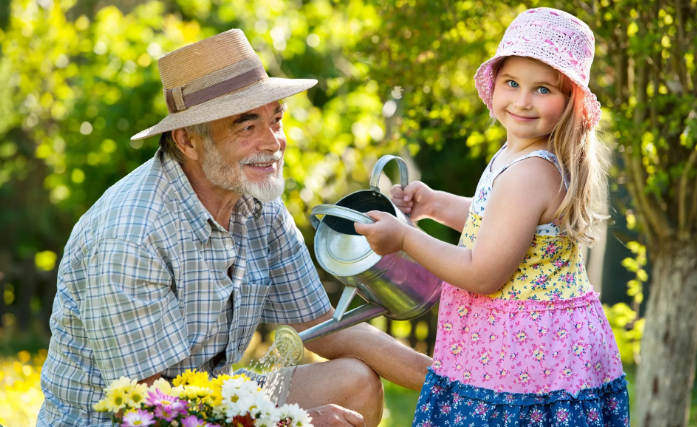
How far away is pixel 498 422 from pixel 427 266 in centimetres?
45

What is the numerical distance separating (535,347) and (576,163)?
0.49 meters

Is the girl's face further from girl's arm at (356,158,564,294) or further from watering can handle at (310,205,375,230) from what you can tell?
watering can handle at (310,205,375,230)

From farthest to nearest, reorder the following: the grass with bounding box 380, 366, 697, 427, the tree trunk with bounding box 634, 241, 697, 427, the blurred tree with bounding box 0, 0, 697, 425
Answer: the grass with bounding box 380, 366, 697, 427 < the tree trunk with bounding box 634, 241, 697, 427 < the blurred tree with bounding box 0, 0, 697, 425

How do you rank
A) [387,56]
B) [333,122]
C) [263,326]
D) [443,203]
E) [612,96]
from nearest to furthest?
[443,203] < [612,96] < [387,56] < [333,122] < [263,326]

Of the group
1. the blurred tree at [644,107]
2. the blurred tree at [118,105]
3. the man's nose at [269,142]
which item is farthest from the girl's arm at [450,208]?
the blurred tree at [118,105]

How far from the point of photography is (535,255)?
2.04 m

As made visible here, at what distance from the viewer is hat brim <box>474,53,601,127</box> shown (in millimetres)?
1950

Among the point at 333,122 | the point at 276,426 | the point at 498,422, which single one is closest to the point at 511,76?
the point at 498,422

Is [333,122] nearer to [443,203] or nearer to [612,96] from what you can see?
[612,96]

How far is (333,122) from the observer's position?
548 centimetres

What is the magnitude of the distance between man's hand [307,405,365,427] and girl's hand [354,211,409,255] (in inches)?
19.1

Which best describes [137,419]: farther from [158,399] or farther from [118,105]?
[118,105]

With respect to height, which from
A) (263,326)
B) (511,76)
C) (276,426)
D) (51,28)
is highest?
(51,28)

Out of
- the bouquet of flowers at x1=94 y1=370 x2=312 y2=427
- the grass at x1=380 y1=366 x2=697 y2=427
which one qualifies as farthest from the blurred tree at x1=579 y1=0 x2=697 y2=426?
the bouquet of flowers at x1=94 y1=370 x2=312 y2=427
